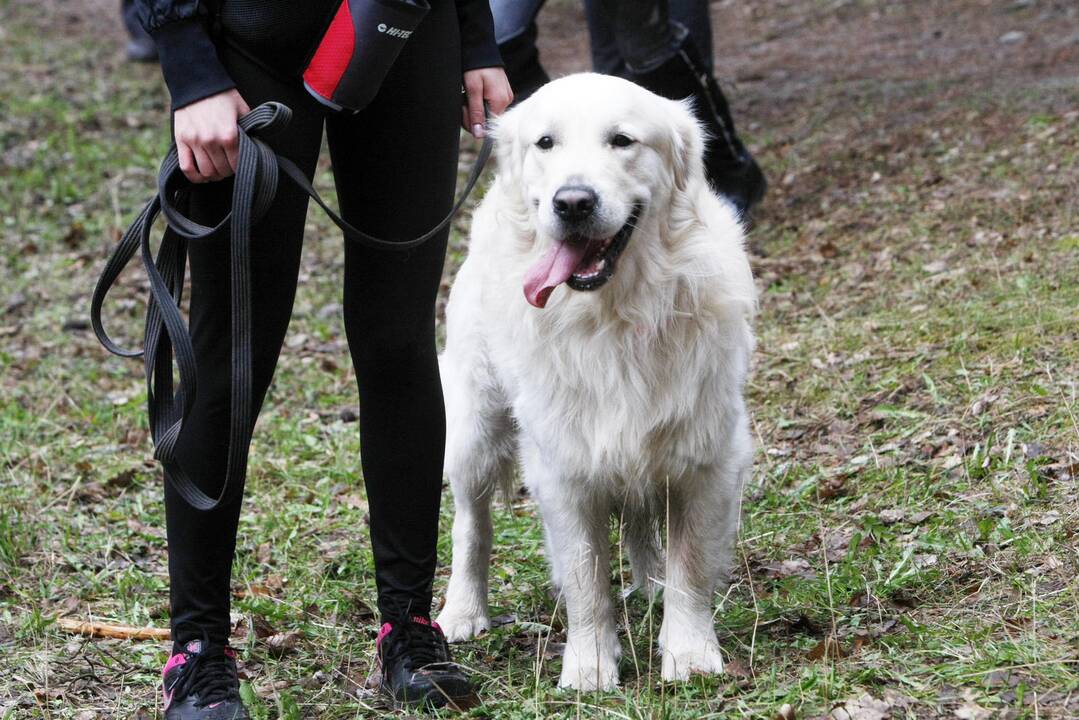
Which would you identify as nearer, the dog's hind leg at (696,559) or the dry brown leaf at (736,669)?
the dry brown leaf at (736,669)

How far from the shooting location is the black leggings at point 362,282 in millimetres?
2281

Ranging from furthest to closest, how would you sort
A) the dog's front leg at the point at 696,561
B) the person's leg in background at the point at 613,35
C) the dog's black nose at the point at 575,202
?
the person's leg in background at the point at 613,35, the dog's front leg at the point at 696,561, the dog's black nose at the point at 575,202

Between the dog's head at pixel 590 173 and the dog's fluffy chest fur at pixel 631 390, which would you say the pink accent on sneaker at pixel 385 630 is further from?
the dog's head at pixel 590 173

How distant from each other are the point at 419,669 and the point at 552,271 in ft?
3.02

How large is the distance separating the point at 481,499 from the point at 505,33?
7.96ft

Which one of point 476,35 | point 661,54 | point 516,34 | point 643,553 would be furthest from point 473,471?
point 661,54

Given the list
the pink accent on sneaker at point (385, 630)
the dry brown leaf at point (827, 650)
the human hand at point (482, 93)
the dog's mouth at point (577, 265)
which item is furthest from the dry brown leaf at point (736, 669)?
the human hand at point (482, 93)

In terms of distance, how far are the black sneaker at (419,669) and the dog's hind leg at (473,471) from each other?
20.5 inches

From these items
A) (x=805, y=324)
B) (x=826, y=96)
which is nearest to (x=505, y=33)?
(x=805, y=324)

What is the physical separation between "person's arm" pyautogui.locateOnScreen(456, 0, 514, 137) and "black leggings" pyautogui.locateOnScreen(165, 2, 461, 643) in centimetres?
12

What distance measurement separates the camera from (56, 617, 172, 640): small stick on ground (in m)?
3.05

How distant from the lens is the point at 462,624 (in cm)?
315

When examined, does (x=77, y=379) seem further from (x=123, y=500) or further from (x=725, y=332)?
(x=725, y=332)

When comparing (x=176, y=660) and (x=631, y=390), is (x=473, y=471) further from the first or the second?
(x=176, y=660)
